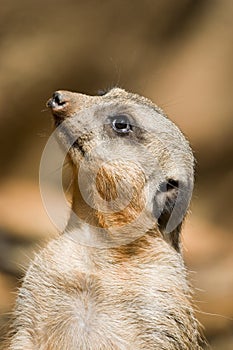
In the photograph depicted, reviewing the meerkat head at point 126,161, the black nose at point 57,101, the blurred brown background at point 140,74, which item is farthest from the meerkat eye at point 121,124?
the blurred brown background at point 140,74

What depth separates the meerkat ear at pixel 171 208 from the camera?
2.24m

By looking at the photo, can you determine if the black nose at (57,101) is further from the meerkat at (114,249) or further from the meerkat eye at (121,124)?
the meerkat eye at (121,124)

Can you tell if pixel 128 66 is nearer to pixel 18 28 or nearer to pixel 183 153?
pixel 18 28

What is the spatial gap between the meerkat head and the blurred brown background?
1227 millimetres

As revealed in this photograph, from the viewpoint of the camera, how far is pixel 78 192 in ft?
7.23

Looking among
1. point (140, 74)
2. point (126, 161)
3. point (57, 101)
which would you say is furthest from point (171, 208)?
point (140, 74)

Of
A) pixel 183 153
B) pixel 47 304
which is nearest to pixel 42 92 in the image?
pixel 183 153

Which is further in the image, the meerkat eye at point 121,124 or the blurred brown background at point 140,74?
the blurred brown background at point 140,74

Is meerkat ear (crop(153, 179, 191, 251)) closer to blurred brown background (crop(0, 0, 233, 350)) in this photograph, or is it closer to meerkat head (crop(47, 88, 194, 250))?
meerkat head (crop(47, 88, 194, 250))

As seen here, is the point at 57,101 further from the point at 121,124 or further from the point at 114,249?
the point at 114,249

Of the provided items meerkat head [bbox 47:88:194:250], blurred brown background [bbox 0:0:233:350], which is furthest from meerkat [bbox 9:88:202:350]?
blurred brown background [bbox 0:0:233:350]

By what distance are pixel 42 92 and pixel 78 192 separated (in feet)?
5.12

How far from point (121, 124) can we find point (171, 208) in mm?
261

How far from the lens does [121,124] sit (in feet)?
7.45
